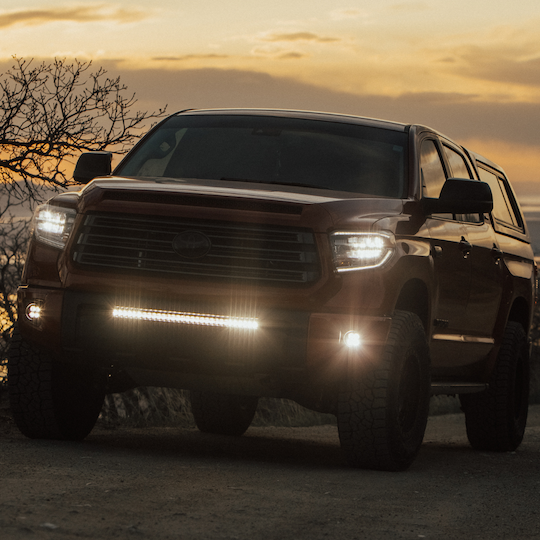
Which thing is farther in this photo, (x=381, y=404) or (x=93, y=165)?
(x=93, y=165)

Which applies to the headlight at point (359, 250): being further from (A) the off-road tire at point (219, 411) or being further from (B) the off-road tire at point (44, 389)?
(A) the off-road tire at point (219, 411)

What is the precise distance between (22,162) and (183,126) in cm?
345

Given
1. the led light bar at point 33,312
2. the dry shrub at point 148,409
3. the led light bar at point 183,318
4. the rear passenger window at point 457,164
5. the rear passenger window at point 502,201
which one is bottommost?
the dry shrub at point 148,409

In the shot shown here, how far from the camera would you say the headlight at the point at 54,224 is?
6117 mm

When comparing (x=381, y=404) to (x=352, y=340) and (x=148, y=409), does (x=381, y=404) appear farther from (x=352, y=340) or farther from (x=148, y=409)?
(x=148, y=409)

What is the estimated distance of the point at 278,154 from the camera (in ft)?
23.0

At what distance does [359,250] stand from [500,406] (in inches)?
131

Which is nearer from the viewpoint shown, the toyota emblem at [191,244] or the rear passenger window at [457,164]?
the toyota emblem at [191,244]

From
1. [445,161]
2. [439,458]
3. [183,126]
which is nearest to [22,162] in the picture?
[183,126]

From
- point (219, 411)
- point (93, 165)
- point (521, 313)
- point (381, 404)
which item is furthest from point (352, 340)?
point (521, 313)

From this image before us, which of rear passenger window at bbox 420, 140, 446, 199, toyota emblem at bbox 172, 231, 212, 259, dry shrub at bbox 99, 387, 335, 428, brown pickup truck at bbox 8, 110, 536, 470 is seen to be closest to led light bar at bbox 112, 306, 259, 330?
brown pickup truck at bbox 8, 110, 536, 470

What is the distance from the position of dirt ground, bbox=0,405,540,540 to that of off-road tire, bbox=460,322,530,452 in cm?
131

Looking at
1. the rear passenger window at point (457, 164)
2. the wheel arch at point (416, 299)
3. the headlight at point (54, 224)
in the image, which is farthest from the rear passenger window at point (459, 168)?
the headlight at point (54, 224)

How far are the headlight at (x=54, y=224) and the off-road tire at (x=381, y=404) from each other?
1747 mm
